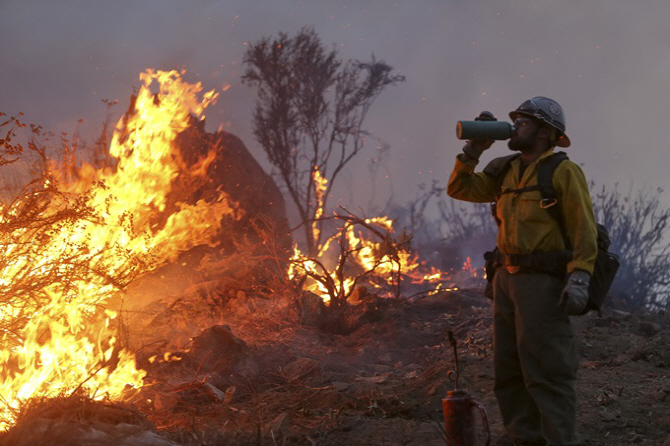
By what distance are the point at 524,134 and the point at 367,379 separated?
414 centimetres

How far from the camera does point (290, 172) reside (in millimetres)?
17297

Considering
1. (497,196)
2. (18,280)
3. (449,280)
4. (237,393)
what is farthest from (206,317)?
(449,280)

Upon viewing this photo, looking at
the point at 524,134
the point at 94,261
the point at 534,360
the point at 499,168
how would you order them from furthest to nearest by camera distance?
the point at 94,261, the point at 499,168, the point at 524,134, the point at 534,360

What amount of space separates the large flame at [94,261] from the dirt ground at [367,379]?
2.33 ft

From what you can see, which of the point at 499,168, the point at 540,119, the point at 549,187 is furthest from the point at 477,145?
the point at 549,187

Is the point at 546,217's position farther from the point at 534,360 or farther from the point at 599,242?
the point at 534,360

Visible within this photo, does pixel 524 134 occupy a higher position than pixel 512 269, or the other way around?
pixel 524 134

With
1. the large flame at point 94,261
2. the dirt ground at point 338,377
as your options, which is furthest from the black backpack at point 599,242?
the large flame at point 94,261

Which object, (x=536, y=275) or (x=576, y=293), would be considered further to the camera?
(x=536, y=275)

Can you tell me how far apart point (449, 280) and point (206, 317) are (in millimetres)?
8038

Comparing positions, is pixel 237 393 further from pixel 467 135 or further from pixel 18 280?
pixel 467 135

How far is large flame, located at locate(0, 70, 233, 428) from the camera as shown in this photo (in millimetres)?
5391

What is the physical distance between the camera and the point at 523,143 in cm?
372

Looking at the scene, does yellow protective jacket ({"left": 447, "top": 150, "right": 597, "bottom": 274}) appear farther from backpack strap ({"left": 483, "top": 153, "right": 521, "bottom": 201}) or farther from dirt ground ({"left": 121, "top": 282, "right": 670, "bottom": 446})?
dirt ground ({"left": 121, "top": 282, "right": 670, "bottom": 446})
